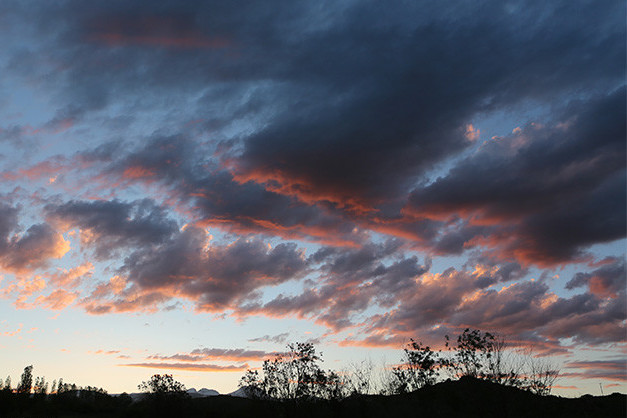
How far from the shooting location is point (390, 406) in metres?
64.1

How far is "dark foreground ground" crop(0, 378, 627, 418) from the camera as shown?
43.8m

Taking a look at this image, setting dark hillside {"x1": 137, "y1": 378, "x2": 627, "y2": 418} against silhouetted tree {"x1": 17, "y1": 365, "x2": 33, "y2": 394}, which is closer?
dark hillside {"x1": 137, "y1": 378, "x2": 627, "y2": 418}

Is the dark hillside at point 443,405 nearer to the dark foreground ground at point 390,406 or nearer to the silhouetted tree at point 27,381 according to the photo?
the dark foreground ground at point 390,406

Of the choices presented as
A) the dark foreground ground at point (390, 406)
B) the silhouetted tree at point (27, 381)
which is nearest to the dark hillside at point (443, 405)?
the dark foreground ground at point (390, 406)

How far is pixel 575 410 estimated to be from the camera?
85562mm

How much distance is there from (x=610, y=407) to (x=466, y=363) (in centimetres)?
6872

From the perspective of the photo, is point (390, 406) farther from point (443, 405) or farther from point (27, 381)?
point (27, 381)

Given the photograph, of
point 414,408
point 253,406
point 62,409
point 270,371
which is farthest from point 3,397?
point 414,408

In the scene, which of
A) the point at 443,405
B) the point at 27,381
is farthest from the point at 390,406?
the point at 27,381

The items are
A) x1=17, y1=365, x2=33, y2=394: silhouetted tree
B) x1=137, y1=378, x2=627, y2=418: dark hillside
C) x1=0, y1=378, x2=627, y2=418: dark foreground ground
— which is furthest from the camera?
x1=17, y1=365, x2=33, y2=394: silhouetted tree

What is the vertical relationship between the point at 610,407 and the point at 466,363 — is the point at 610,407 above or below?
below

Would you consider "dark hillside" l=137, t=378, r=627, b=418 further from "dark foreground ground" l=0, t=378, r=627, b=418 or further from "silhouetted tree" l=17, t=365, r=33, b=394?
"silhouetted tree" l=17, t=365, r=33, b=394

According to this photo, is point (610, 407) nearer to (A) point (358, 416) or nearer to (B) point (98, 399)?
(A) point (358, 416)

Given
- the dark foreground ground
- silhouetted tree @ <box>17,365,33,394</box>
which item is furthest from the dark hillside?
silhouetted tree @ <box>17,365,33,394</box>
